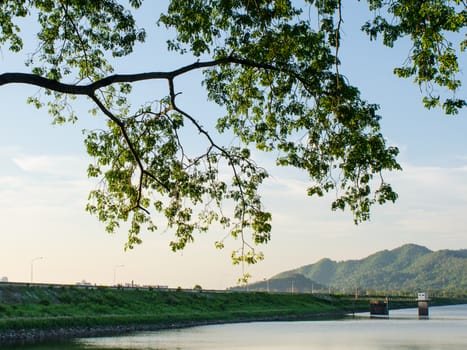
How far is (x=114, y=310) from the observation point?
297ft

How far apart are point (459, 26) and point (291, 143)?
7.69 metres

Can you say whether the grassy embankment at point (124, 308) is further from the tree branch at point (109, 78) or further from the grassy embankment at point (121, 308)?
the tree branch at point (109, 78)

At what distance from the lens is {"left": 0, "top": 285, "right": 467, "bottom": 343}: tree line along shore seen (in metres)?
71.6

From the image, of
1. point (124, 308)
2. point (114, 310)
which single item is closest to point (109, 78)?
point (114, 310)

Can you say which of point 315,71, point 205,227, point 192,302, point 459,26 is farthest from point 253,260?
point 192,302

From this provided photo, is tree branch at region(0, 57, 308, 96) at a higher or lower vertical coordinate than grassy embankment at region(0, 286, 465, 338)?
higher

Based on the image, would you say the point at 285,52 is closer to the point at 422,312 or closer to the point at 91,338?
the point at 91,338

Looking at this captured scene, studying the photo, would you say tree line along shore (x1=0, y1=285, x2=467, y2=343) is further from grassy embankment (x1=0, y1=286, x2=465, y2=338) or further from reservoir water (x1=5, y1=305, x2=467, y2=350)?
reservoir water (x1=5, y1=305, x2=467, y2=350)

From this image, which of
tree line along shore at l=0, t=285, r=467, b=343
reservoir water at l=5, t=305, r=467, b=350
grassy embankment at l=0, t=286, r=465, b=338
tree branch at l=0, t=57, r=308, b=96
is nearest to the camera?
tree branch at l=0, t=57, r=308, b=96

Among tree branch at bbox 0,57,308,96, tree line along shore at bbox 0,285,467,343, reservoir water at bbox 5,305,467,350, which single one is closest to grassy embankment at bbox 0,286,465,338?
tree line along shore at bbox 0,285,467,343

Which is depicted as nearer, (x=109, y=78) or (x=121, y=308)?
(x=109, y=78)

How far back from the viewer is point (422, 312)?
161m

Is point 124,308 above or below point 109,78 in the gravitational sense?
below

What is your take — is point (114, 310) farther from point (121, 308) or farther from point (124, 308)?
point (124, 308)
